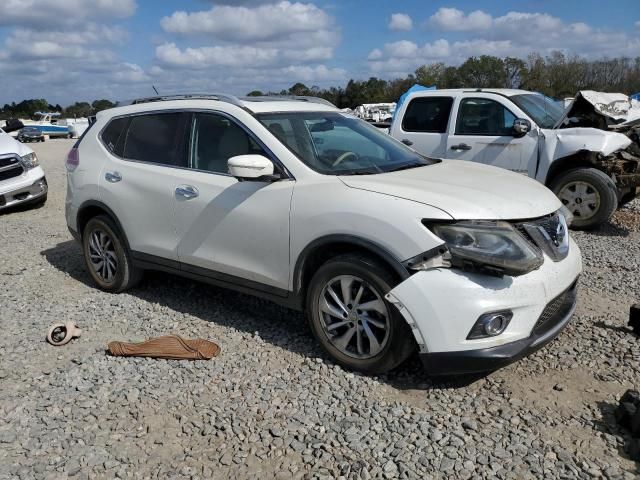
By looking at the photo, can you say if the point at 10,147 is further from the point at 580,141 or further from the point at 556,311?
the point at 556,311

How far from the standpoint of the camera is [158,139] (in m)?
4.95

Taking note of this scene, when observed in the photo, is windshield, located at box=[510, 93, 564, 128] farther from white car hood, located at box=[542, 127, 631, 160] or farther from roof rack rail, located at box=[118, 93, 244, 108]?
roof rack rail, located at box=[118, 93, 244, 108]

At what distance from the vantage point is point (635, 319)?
4242 mm

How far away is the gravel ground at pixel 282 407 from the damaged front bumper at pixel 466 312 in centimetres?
35

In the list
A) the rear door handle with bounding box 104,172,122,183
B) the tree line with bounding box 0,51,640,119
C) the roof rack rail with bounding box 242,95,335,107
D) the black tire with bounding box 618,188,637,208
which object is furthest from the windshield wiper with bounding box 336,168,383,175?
the tree line with bounding box 0,51,640,119

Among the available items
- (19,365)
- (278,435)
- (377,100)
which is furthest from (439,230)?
(377,100)

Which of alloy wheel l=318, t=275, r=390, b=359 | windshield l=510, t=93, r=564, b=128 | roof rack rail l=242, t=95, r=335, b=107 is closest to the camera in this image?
alloy wheel l=318, t=275, r=390, b=359

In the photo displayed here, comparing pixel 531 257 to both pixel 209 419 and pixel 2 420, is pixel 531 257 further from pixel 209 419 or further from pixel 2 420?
pixel 2 420

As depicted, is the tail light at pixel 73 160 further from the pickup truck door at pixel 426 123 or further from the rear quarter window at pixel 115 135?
the pickup truck door at pixel 426 123

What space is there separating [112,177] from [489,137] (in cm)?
531

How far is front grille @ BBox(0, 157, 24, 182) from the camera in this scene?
379 inches

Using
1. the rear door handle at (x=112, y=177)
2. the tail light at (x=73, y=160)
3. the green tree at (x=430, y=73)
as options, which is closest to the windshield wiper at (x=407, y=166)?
the rear door handle at (x=112, y=177)

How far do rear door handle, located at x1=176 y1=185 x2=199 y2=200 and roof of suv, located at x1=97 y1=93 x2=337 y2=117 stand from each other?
0.68 metres

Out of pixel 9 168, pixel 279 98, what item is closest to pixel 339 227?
pixel 279 98
